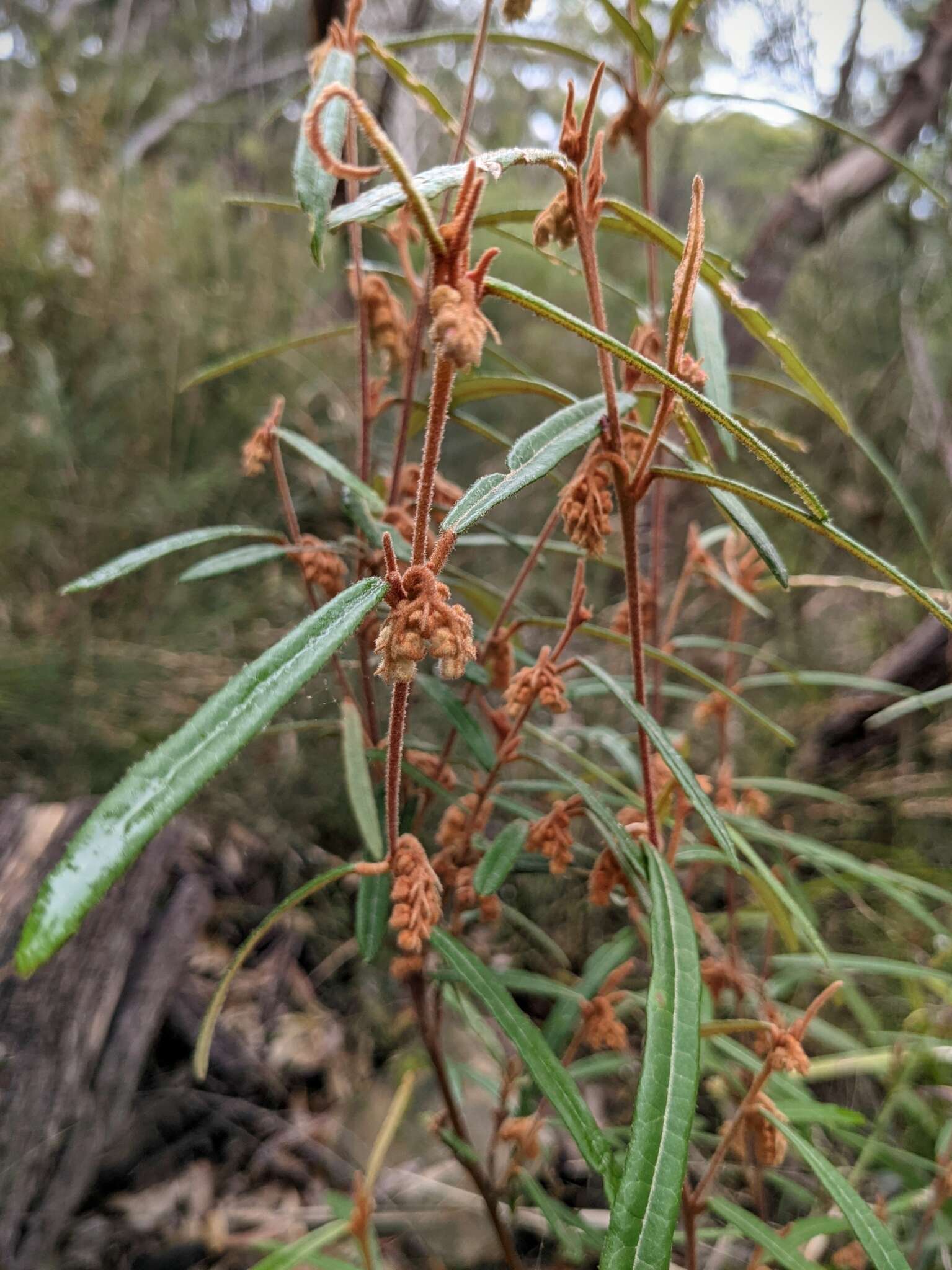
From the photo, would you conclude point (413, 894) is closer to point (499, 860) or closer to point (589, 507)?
point (499, 860)

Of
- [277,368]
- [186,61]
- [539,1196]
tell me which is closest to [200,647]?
[277,368]

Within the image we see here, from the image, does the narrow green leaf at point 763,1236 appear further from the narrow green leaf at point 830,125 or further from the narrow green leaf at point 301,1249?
the narrow green leaf at point 830,125

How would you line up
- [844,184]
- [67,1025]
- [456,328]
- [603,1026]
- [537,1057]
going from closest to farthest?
[456,328], [537,1057], [603,1026], [67,1025], [844,184]

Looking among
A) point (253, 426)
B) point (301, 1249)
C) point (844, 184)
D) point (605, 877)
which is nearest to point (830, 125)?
point (605, 877)

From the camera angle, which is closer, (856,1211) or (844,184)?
A: (856,1211)

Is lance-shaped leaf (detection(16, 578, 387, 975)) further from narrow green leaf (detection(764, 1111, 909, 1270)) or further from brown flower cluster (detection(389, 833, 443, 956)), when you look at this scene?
narrow green leaf (detection(764, 1111, 909, 1270))

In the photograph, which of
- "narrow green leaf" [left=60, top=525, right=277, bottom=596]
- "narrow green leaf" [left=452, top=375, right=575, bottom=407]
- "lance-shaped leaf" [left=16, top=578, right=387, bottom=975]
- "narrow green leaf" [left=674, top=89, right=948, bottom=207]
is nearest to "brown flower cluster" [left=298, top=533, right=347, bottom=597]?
"narrow green leaf" [left=60, top=525, right=277, bottom=596]

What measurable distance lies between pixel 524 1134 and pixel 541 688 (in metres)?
0.40

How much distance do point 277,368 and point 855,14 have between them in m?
1.11

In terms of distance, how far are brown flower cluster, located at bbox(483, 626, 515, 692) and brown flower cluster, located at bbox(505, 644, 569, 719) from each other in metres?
0.09

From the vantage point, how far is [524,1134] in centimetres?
65

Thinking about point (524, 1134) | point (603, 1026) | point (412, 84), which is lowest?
point (524, 1134)

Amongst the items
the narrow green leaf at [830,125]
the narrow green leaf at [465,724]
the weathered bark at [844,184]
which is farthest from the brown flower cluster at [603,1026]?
the weathered bark at [844,184]

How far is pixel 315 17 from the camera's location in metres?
1.41
